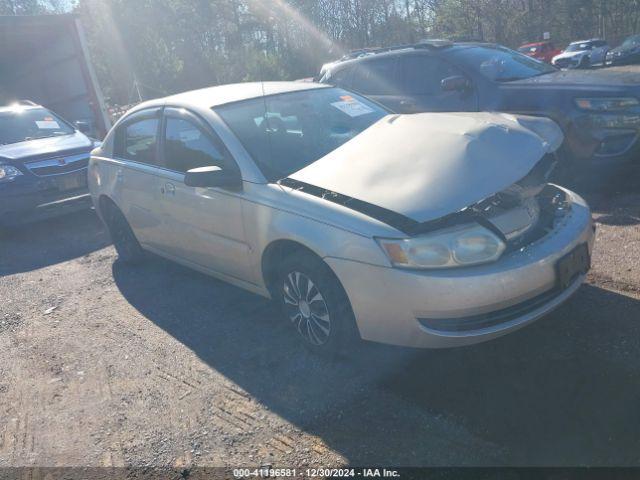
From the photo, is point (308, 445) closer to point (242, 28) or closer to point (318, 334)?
point (318, 334)

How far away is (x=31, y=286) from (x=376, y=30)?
96.7 ft

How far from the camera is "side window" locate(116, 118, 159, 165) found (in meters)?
4.84

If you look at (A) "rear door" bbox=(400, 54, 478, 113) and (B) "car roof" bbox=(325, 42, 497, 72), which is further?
(B) "car roof" bbox=(325, 42, 497, 72)

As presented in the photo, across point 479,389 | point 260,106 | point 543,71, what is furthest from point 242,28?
point 479,389

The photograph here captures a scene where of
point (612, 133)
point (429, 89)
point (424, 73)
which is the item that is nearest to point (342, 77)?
point (424, 73)

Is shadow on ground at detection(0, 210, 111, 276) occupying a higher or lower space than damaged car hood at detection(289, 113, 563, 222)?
lower

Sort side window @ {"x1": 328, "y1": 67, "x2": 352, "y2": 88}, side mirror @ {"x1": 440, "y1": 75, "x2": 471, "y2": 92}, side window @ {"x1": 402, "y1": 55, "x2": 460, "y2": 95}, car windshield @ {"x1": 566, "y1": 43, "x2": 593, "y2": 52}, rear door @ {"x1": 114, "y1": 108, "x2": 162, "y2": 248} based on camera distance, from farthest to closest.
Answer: car windshield @ {"x1": 566, "y1": 43, "x2": 593, "y2": 52}, side window @ {"x1": 328, "y1": 67, "x2": 352, "y2": 88}, side window @ {"x1": 402, "y1": 55, "x2": 460, "y2": 95}, side mirror @ {"x1": 440, "y1": 75, "x2": 471, "y2": 92}, rear door @ {"x1": 114, "y1": 108, "x2": 162, "y2": 248}

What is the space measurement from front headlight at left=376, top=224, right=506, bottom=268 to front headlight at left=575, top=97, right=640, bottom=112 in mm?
3467

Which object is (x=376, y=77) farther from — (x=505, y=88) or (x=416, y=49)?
(x=505, y=88)

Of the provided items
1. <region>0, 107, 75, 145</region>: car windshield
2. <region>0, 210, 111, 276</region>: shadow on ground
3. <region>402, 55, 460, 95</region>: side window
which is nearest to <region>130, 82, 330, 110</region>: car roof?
<region>402, 55, 460, 95</region>: side window

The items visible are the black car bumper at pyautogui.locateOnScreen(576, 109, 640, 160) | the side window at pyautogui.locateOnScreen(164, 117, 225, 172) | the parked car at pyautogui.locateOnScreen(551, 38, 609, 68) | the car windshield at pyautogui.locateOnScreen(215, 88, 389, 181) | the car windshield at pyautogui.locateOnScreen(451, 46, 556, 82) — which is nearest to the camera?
the car windshield at pyautogui.locateOnScreen(215, 88, 389, 181)

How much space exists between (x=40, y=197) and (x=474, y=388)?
633 centimetres

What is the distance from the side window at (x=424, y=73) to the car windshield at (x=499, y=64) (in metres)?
0.20

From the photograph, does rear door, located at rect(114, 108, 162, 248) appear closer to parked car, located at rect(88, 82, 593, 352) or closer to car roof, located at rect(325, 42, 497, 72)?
parked car, located at rect(88, 82, 593, 352)
